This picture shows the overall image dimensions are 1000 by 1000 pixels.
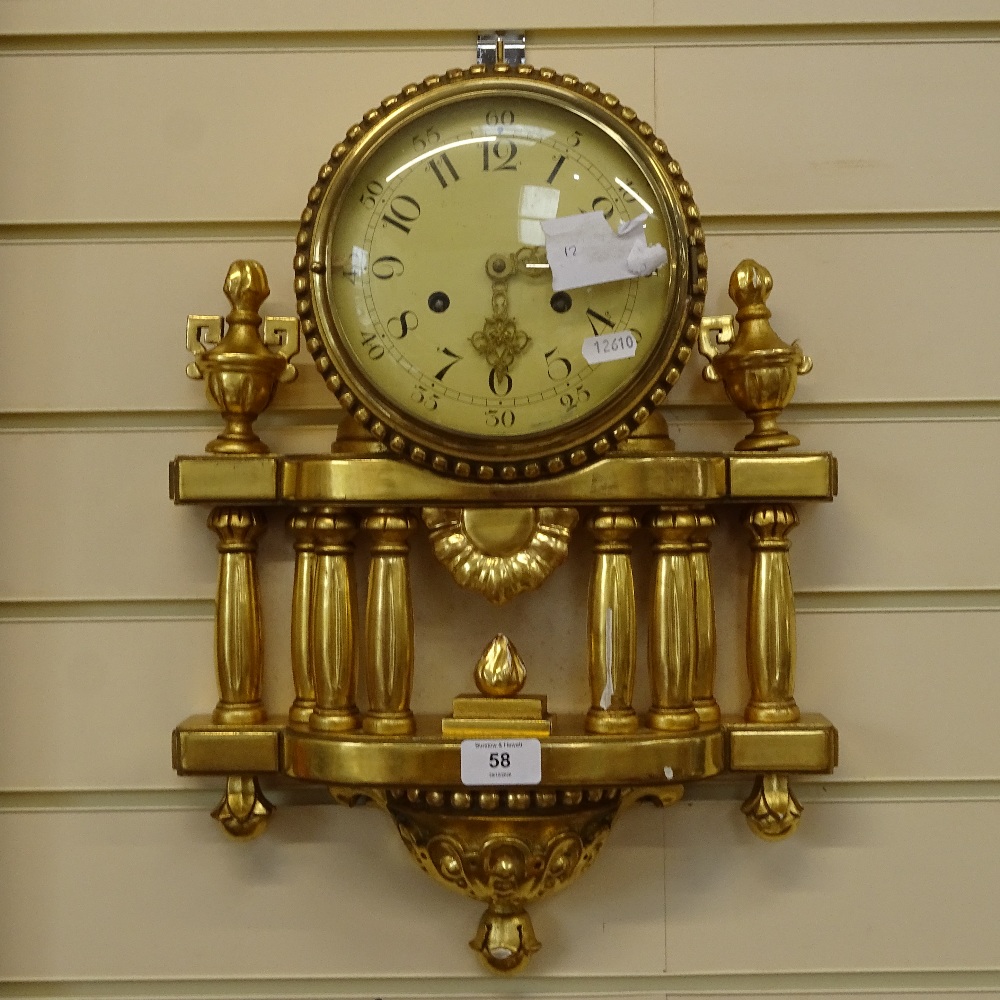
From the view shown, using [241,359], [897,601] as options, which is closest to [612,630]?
[897,601]

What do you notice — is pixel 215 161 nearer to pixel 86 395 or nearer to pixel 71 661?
pixel 86 395

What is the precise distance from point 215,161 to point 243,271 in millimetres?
133

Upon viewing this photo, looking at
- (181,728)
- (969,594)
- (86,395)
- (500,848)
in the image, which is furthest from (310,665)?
(969,594)

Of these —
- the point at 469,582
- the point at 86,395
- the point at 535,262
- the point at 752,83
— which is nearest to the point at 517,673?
the point at 469,582

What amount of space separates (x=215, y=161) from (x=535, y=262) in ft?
1.08

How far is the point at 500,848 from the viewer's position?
0.88m

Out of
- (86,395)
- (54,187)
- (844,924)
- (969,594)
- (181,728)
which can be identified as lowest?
(844,924)

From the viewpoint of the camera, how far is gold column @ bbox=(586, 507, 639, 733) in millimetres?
880

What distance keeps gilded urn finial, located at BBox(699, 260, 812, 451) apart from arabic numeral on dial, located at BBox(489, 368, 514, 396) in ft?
0.59

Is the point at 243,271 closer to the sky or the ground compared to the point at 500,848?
closer to the sky

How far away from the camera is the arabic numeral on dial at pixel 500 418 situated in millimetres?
863

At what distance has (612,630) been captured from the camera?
88cm

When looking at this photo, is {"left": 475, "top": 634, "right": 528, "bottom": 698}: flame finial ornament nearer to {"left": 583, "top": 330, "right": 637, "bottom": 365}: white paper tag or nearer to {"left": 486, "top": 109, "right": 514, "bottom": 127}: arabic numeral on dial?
{"left": 583, "top": 330, "right": 637, "bottom": 365}: white paper tag

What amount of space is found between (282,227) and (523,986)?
0.74 m
